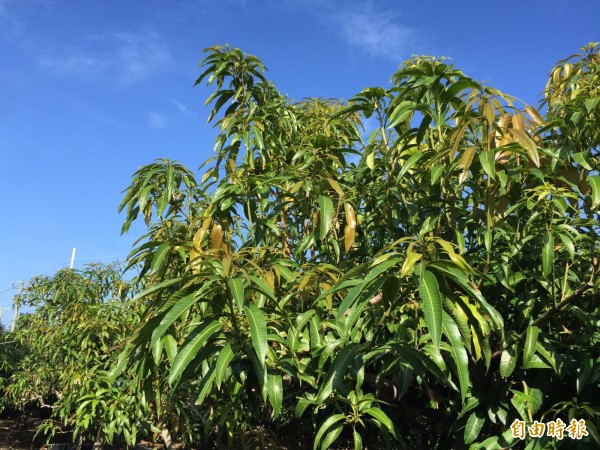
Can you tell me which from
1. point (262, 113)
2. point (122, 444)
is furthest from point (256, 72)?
point (122, 444)

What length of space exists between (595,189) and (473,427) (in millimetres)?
846

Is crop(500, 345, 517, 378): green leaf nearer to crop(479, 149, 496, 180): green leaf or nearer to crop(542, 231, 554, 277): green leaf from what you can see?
crop(542, 231, 554, 277): green leaf

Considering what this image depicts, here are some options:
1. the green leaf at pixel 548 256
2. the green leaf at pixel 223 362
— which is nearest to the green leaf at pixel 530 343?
the green leaf at pixel 548 256

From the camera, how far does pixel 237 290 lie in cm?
121

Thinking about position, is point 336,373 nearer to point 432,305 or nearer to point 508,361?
point 432,305

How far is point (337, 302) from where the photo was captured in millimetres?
1998

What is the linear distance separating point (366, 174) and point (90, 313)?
3760mm

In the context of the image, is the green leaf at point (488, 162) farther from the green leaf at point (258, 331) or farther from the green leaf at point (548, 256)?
the green leaf at point (258, 331)

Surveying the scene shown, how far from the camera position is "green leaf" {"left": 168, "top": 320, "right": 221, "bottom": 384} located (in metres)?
1.21

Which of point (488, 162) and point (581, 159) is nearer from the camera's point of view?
point (488, 162)

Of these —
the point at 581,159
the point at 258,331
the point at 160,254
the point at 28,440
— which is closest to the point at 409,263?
the point at 258,331

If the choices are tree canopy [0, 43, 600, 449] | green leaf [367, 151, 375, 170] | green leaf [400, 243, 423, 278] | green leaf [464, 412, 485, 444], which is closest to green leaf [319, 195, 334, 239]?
tree canopy [0, 43, 600, 449]

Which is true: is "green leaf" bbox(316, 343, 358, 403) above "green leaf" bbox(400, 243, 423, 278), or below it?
below

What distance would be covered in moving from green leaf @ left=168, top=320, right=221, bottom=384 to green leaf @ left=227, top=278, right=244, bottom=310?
0.47 ft
